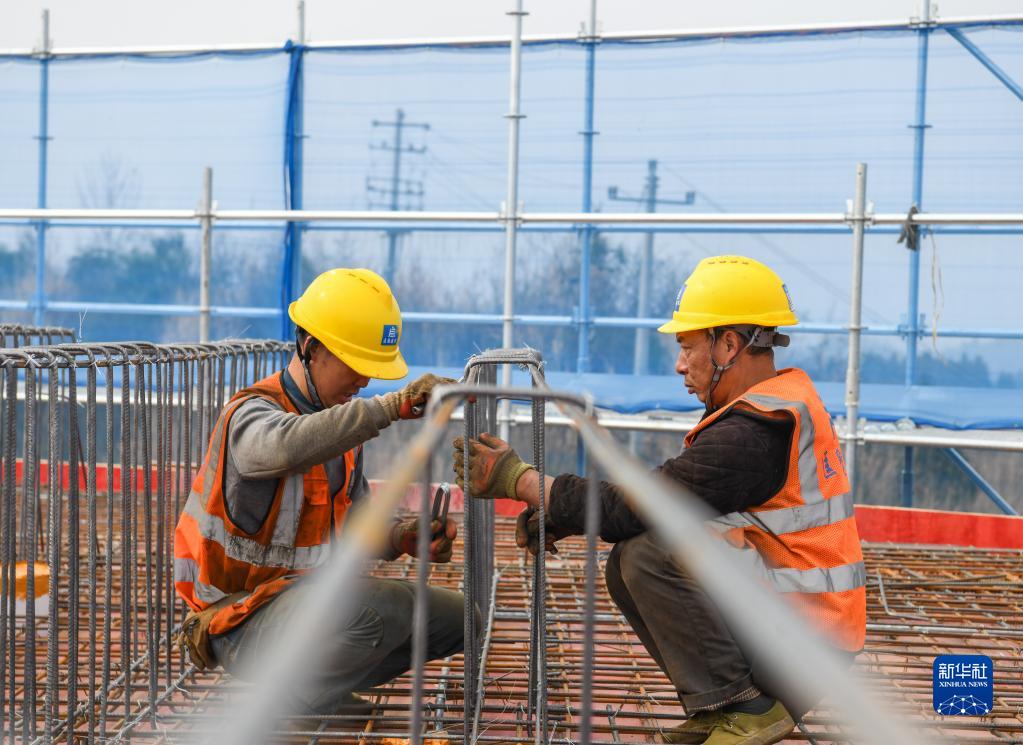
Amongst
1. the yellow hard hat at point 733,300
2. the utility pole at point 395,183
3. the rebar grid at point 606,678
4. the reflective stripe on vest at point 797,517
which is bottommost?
the rebar grid at point 606,678

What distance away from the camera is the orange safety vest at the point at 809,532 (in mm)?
3064

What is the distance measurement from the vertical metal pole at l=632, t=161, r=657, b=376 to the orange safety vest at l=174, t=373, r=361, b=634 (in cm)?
446

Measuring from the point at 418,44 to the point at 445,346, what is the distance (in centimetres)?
215

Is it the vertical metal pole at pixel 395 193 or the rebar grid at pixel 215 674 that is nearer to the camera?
the rebar grid at pixel 215 674

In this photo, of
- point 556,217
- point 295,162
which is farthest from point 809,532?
point 295,162

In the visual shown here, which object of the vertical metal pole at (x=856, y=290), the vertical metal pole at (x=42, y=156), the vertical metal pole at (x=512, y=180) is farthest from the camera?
the vertical metal pole at (x=42, y=156)

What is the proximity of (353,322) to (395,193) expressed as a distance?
4510 mm

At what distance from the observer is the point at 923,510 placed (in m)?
6.92

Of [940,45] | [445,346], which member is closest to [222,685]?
[445,346]

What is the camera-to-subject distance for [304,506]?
3322mm

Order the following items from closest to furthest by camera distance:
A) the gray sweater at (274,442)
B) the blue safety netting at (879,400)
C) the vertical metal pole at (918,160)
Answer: the gray sweater at (274,442) → the blue safety netting at (879,400) → the vertical metal pole at (918,160)

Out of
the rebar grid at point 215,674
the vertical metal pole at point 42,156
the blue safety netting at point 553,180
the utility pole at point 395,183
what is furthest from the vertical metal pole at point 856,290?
the vertical metal pole at point 42,156

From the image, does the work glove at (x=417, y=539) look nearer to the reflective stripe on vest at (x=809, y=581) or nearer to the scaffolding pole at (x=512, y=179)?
the reflective stripe on vest at (x=809, y=581)

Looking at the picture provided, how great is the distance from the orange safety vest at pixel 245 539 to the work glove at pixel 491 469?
0.51m
